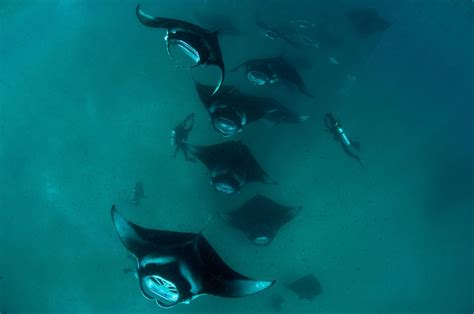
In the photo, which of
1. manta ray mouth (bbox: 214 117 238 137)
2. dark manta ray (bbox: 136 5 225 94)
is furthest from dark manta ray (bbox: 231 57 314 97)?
dark manta ray (bbox: 136 5 225 94)

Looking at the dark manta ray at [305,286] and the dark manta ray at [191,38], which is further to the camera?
the dark manta ray at [305,286]

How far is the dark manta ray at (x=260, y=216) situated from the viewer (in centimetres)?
848

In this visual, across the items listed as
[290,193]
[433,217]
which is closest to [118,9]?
[290,193]

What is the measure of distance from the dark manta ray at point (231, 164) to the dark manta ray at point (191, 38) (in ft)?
9.12

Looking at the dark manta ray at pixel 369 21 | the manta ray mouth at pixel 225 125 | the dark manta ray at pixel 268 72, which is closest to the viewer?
the manta ray mouth at pixel 225 125

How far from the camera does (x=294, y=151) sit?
512 inches

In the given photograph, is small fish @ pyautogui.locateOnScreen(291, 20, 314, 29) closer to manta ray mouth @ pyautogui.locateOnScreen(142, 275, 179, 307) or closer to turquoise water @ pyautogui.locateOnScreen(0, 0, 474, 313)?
turquoise water @ pyautogui.locateOnScreen(0, 0, 474, 313)

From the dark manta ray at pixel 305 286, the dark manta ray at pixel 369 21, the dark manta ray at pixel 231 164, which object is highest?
the dark manta ray at pixel 369 21

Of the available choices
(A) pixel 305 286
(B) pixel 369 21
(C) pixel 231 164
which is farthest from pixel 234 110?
(B) pixel 369 21

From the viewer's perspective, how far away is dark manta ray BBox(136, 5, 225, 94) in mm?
5008

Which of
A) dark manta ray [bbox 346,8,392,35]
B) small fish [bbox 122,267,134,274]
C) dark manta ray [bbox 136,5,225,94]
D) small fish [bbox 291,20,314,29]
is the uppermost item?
dark manta ray [bbox 136,5,225,94]

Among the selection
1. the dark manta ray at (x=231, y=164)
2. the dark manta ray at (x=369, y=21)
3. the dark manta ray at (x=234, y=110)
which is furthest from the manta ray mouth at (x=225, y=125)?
the dark manta ray at (x=369, y=21)

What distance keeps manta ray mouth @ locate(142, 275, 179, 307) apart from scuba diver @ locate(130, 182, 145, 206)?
23.0 feet

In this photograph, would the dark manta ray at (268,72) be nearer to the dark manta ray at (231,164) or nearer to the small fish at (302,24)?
the dark manta ray at (231,164)
